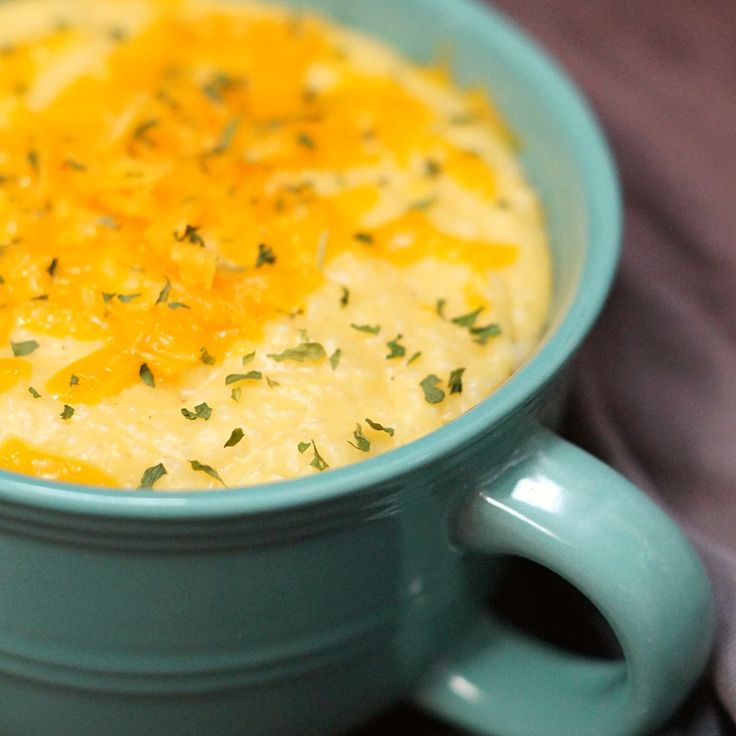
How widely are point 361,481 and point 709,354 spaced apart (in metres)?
0.96

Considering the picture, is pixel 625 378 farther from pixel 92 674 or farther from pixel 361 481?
pixel 92 674

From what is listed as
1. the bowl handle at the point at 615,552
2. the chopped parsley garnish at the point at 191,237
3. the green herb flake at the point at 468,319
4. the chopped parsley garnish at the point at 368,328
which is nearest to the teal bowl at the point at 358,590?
the bowl handle at the point at 615,552

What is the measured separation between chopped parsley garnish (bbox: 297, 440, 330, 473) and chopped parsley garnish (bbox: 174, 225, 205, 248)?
0.36m

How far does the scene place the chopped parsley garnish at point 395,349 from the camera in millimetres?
1514

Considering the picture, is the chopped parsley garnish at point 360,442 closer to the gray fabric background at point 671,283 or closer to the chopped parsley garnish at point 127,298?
the chopped parsley garnish at point 127,298

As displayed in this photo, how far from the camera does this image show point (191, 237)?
1606 mm

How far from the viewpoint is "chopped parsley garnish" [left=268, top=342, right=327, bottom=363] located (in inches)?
57.8

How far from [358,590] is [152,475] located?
0.87 ft

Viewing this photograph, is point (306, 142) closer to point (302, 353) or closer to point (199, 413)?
point (302, 353)

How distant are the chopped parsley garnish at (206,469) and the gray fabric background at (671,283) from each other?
20.8 inches

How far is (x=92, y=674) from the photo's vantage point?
4.49 ft

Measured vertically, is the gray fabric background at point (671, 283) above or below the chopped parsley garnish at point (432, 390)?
below

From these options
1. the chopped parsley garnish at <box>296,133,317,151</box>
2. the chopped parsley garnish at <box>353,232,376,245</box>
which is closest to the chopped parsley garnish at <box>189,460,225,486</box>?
the chopped parsley garnish at <box>353,232,376,245</box>

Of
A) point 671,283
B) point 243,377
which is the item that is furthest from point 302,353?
point 671,283
